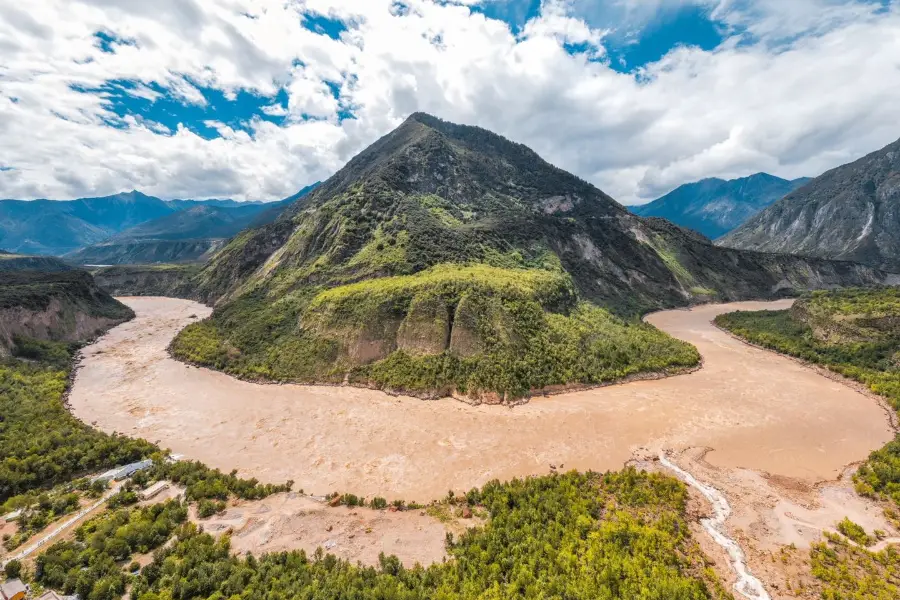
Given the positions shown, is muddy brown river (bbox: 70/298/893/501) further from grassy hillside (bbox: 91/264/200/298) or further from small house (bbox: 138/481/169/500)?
grassy hillside (bbox: 91/264/200/298)

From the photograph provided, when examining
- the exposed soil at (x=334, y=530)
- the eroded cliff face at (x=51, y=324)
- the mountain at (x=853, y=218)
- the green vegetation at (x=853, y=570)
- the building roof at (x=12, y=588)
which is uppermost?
the mountain at (x=853, y=218)

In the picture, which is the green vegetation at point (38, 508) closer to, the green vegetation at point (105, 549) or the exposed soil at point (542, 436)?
the green vegetation at point (105, 549)

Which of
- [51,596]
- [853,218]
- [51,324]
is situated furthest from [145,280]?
[853,218]

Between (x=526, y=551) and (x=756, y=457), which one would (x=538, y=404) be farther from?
(x=526, y=551)

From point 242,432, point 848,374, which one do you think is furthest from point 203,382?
point 848,374

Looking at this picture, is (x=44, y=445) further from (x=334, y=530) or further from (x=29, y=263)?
(x=29, y=263)

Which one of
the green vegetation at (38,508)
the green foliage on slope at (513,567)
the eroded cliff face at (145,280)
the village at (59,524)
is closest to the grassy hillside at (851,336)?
the green foliage on slope at (513,567)
